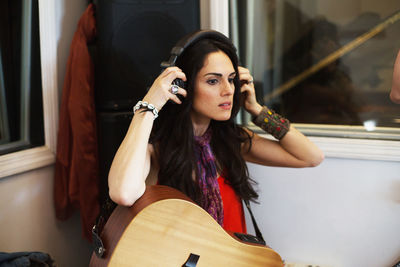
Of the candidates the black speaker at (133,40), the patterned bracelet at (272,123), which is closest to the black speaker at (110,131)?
the black speaker at (133,40)

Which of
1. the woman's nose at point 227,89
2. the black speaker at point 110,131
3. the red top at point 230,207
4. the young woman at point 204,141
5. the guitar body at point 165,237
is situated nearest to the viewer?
the guitar body at point 165,237

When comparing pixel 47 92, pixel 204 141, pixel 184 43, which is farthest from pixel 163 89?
pixel 47 92

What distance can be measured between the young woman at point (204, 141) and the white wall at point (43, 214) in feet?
1.83

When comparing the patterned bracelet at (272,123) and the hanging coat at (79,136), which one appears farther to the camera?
the hanging coat at (79,136)

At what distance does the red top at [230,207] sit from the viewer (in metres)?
1.46

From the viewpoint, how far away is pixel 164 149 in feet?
4.44

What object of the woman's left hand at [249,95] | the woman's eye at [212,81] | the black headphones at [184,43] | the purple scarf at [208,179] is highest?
the black headphones at [184,43]

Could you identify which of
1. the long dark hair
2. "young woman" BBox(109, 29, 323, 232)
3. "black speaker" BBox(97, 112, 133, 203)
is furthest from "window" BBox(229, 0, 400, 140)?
"black speaker" BBox(97, 112, 133, 203)

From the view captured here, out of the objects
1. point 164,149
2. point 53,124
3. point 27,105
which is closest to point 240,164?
point 164,149

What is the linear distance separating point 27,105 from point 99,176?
0.42 m

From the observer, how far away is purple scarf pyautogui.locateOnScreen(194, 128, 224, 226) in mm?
1355

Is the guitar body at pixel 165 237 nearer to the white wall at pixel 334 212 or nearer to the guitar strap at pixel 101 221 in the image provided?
the guitar strap at pixel 101 221

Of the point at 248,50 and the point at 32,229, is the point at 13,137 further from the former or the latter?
the point at 248,50

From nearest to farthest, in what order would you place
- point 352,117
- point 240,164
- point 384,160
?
point 240,164, point 384,160, point 352,117
